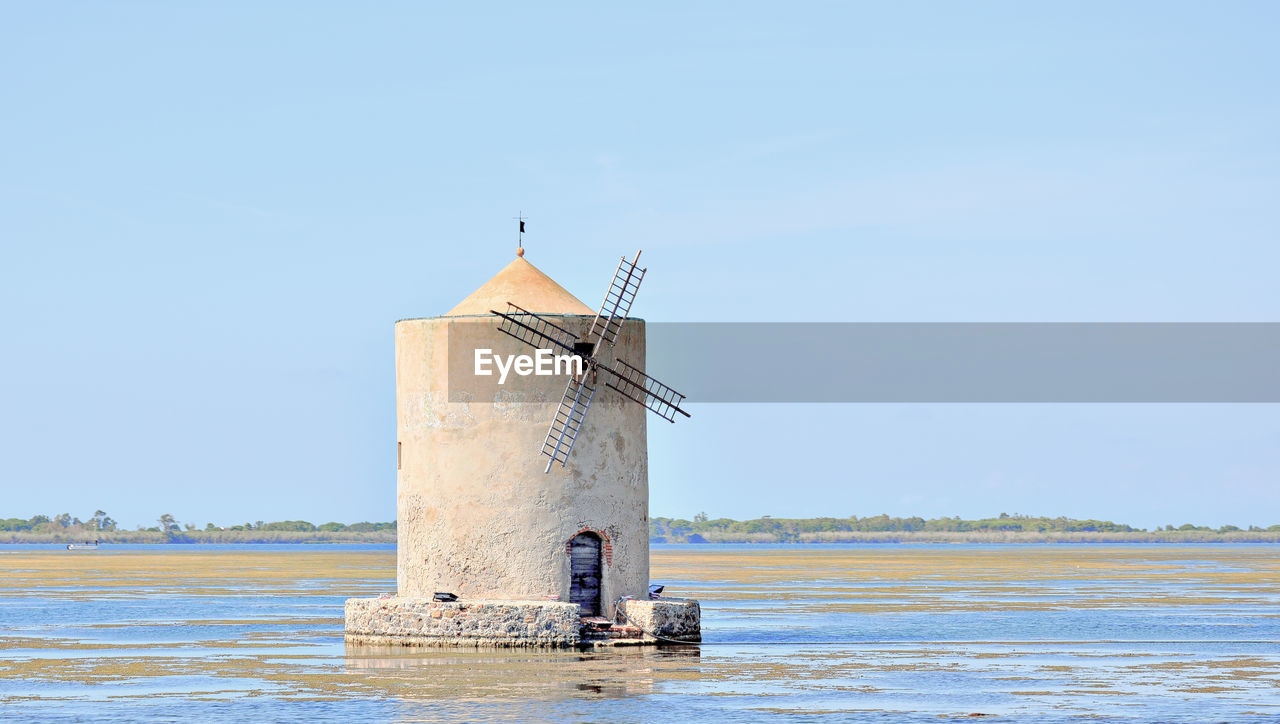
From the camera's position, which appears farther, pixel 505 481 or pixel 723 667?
pixel 505 481

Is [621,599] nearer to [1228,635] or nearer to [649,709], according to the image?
[649,709]

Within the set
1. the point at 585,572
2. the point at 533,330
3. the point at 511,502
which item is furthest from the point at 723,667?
the point at 533,330

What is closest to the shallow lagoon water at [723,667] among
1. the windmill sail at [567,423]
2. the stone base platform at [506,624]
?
the stone base platform at [506,624]

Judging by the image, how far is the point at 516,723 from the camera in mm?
18797

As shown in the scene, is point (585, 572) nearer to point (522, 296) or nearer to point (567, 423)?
point (567, 423)

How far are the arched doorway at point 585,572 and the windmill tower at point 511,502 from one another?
2 centimetres

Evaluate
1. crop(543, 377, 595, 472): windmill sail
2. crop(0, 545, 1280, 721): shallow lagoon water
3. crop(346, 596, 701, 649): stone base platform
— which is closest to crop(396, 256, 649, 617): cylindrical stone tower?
crop(543, 377, 595, 472): windmill sail

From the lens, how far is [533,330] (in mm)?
27469

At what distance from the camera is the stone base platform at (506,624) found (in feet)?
87.7

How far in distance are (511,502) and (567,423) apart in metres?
1.48

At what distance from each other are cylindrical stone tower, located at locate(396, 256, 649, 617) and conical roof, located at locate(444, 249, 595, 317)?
0.12 ft

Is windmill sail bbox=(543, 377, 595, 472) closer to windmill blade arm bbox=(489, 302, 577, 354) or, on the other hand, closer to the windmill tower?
the windmill tower

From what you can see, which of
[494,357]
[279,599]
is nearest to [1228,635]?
[494,357]

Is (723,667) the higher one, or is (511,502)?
(511,502)
